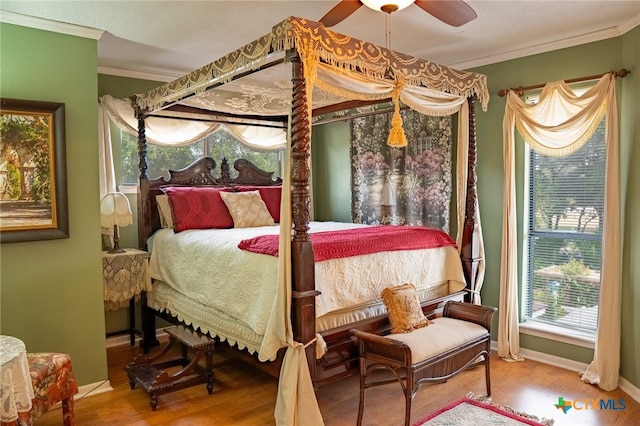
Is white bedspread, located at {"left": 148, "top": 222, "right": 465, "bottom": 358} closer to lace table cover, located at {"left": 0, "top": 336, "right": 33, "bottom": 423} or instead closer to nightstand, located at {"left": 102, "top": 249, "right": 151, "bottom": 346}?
nightstand, located at {"left": 102, "top": 249, "right": 151, "bottom": 346}

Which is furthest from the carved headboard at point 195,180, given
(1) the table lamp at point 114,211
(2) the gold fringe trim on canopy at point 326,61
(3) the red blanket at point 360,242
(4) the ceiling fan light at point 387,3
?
(4) the ceiling fan light at point 387,3

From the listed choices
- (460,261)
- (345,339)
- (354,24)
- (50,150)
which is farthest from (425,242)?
(50,150)

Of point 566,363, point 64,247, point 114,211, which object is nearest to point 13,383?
point 64,247

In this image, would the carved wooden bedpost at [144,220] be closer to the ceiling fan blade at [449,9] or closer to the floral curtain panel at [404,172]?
the floral curtain panel at [404,172]

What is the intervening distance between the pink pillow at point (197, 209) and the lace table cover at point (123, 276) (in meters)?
0.42

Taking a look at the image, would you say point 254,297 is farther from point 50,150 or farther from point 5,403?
point 50,150

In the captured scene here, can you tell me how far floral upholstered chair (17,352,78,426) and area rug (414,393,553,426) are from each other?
2.05 m

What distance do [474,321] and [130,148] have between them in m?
3.49

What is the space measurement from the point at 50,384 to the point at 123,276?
1416mm

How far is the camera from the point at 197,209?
13.9ft

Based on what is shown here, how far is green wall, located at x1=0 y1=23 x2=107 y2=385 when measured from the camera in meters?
3.05

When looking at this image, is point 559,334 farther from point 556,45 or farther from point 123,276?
point 123,276

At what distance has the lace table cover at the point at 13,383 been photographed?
2227 mm

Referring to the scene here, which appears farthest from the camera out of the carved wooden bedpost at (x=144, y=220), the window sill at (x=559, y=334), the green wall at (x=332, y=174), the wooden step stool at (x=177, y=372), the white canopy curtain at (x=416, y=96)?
the green wall at (x=332, y=174)
